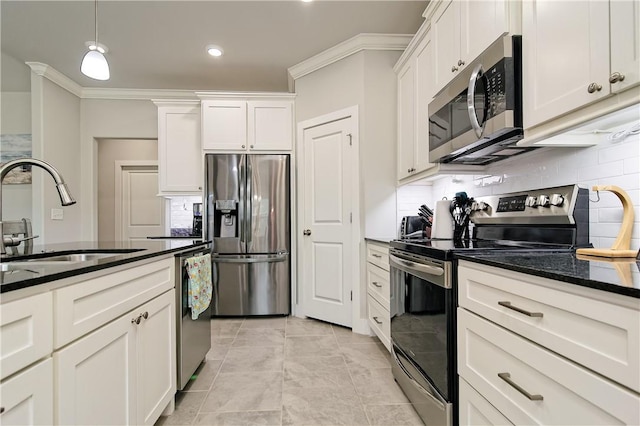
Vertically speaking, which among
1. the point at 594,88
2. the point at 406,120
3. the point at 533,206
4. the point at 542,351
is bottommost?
the point at 542,351

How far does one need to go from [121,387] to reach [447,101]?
209cm

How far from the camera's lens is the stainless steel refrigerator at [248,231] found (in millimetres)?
3119

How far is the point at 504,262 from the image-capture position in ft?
3.10

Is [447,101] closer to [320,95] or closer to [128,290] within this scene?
[320,95]

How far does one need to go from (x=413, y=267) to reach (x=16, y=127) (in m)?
4.83

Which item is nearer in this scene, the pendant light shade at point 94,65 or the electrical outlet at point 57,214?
the pendant light shade at point 94,65

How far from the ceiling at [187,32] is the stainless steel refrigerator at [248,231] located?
1062mm

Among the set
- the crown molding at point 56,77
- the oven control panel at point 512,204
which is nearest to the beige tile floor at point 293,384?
the oven control panel at point 512,204

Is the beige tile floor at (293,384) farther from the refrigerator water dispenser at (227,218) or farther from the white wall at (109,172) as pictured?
the white wall at (109,172)

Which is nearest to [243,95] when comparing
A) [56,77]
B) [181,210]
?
[181,210]

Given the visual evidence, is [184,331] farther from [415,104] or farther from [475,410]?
[415,104]

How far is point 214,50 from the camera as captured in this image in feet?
9.71

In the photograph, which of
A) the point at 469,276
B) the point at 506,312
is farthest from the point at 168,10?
the point at 506,312

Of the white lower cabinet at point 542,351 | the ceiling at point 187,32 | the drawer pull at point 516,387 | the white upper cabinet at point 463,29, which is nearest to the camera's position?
the white lower cabinet at point 542,351
